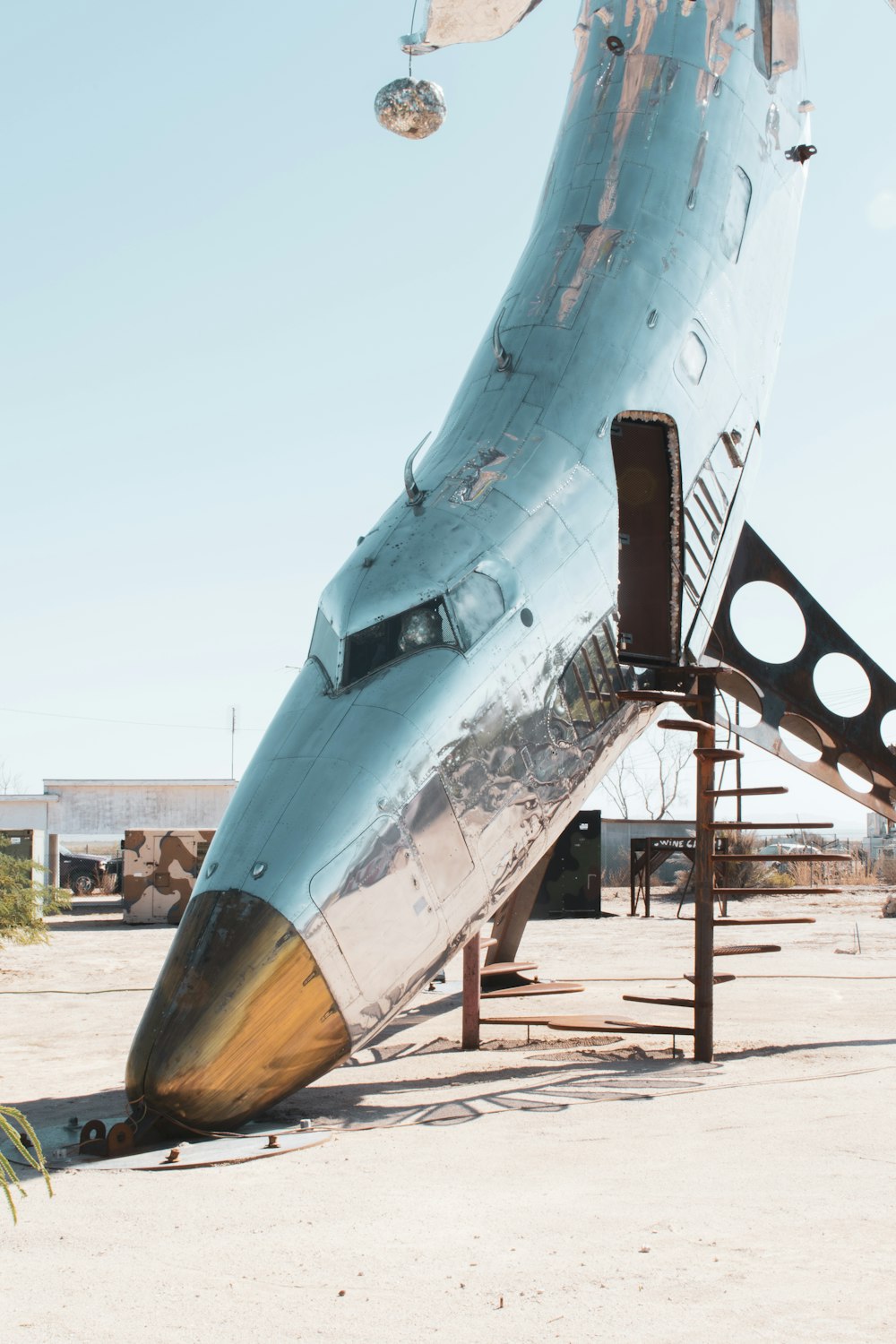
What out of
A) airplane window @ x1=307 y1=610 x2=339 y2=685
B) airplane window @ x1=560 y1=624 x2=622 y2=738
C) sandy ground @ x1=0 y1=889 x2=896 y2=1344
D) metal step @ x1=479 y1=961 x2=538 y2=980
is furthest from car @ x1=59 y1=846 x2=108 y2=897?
airplane window @ x1=307 y1=610 x2=339 y2=685

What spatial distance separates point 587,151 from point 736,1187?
27.8 ft

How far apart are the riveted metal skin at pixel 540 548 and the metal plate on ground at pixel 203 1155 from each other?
0.20 metres

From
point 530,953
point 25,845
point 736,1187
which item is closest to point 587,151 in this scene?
point 736,1187

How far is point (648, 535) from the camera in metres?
9.01

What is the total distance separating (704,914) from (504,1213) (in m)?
4.68

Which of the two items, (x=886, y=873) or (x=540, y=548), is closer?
(x=540, y=548)

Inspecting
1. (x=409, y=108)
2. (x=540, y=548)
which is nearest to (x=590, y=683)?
(x=540, y=548)

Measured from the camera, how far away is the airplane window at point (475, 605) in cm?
745

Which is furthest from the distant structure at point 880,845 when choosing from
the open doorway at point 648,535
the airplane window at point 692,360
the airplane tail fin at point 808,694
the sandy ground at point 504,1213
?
the sandy ground at point 504,1213

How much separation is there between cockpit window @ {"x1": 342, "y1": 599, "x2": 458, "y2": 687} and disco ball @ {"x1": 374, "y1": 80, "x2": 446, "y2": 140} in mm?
5768

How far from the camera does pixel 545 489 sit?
850 centimetres

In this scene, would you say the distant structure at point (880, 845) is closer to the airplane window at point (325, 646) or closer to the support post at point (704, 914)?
the support post at point (704, 914)

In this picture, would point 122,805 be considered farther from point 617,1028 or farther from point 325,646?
point 325,646

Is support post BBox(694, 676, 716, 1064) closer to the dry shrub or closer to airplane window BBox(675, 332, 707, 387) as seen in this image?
airplane window BBox(675, 332, 707, 387)
